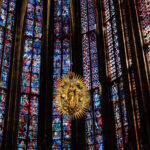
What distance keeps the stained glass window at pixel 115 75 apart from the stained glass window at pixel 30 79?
338 cm

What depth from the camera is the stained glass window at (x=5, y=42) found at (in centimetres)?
1432

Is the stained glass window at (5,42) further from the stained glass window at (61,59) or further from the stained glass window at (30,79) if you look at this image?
the stained glass window at (61,59)

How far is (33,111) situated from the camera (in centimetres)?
1480

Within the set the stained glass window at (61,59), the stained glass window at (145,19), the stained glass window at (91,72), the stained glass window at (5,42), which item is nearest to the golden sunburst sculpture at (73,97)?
the stained glass window at (91,72)

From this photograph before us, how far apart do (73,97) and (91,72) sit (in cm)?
220

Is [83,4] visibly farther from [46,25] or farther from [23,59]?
[23,59]

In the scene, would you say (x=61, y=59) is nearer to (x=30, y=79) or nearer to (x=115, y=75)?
(x=30, y=79)

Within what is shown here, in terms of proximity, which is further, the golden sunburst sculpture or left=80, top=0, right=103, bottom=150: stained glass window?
left=80, top=0, right=103, bottom=150: stained glass window

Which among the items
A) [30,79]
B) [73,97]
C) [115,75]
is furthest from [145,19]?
[30,79]

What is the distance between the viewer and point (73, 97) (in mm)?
13375

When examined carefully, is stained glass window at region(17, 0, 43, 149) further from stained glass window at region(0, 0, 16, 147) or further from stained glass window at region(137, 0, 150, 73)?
stained glass window at region(137, 0, 150, 73)

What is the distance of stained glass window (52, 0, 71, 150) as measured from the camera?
47.6ft

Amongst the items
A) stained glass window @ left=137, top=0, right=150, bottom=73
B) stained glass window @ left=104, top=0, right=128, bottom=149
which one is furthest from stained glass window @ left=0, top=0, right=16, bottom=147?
stained glass window @ left=137, top=0, right=150, bottom=73

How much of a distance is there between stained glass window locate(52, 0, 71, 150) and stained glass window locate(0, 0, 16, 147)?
214 cm
